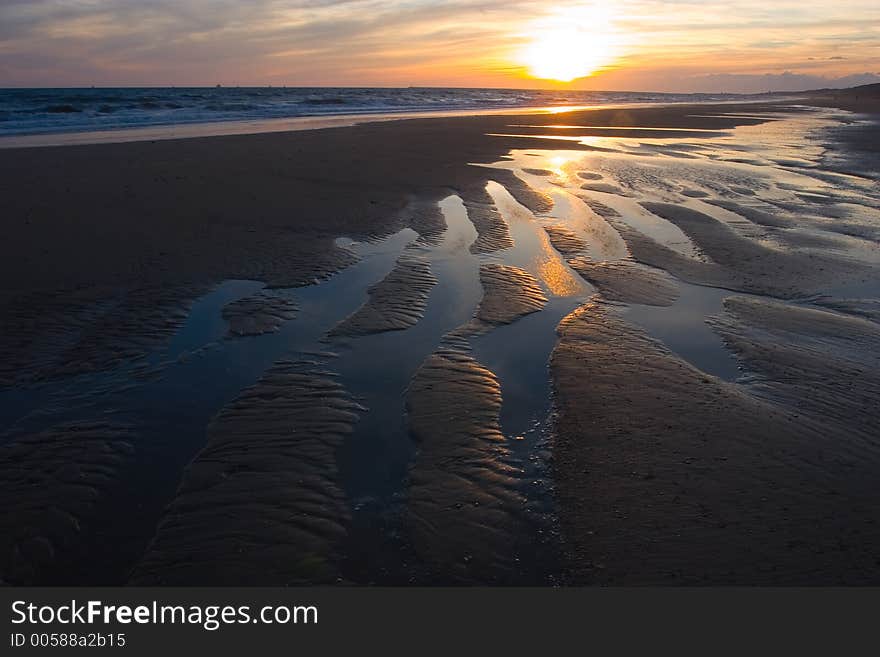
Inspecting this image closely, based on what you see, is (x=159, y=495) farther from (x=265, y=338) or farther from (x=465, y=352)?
(x=465, y=352)

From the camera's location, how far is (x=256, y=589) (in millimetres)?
3441

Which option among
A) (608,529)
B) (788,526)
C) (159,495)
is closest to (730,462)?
(788,526)

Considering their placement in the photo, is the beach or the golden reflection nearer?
the beach

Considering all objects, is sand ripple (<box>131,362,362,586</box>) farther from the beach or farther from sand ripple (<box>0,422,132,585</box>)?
sand ripple (<box>0,422,132,585</box>)

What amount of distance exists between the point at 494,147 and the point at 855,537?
74.3ft

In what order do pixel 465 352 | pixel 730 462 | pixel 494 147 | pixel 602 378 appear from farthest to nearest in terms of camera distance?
pixel 494 147 < pixel 465 352 < pixel 602 378 < pixel 730 462

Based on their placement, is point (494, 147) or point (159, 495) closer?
point (159, 495)

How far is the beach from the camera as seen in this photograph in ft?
12.2

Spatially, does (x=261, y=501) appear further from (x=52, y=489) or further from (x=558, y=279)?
(x=558, y=279)

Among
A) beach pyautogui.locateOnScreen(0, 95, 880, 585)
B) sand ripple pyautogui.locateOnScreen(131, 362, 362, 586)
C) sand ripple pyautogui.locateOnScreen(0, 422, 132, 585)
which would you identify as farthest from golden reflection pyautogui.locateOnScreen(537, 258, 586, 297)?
sand ripple pyautogui.locateOnScreen(0, 422, 132, 585)

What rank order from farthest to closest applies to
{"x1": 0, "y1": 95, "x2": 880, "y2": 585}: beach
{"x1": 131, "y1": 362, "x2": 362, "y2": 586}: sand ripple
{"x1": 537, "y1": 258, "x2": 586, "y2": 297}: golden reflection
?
{"x1": 537, "y1": 258, "x2": 586, "y2": 297}: golden reflection → {"x1": 0, "y1": 95, "x2": 880, "y2": 585}: beach → {"x1": 131, "y1": 362, "x2": 362, "y2": 586}: sand ripple

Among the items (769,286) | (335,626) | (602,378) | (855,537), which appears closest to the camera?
(335,626)

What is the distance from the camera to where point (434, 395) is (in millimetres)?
5535

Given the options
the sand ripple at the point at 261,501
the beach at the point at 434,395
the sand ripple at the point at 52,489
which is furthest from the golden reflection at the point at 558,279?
the sand ripple at the point at 52,489
